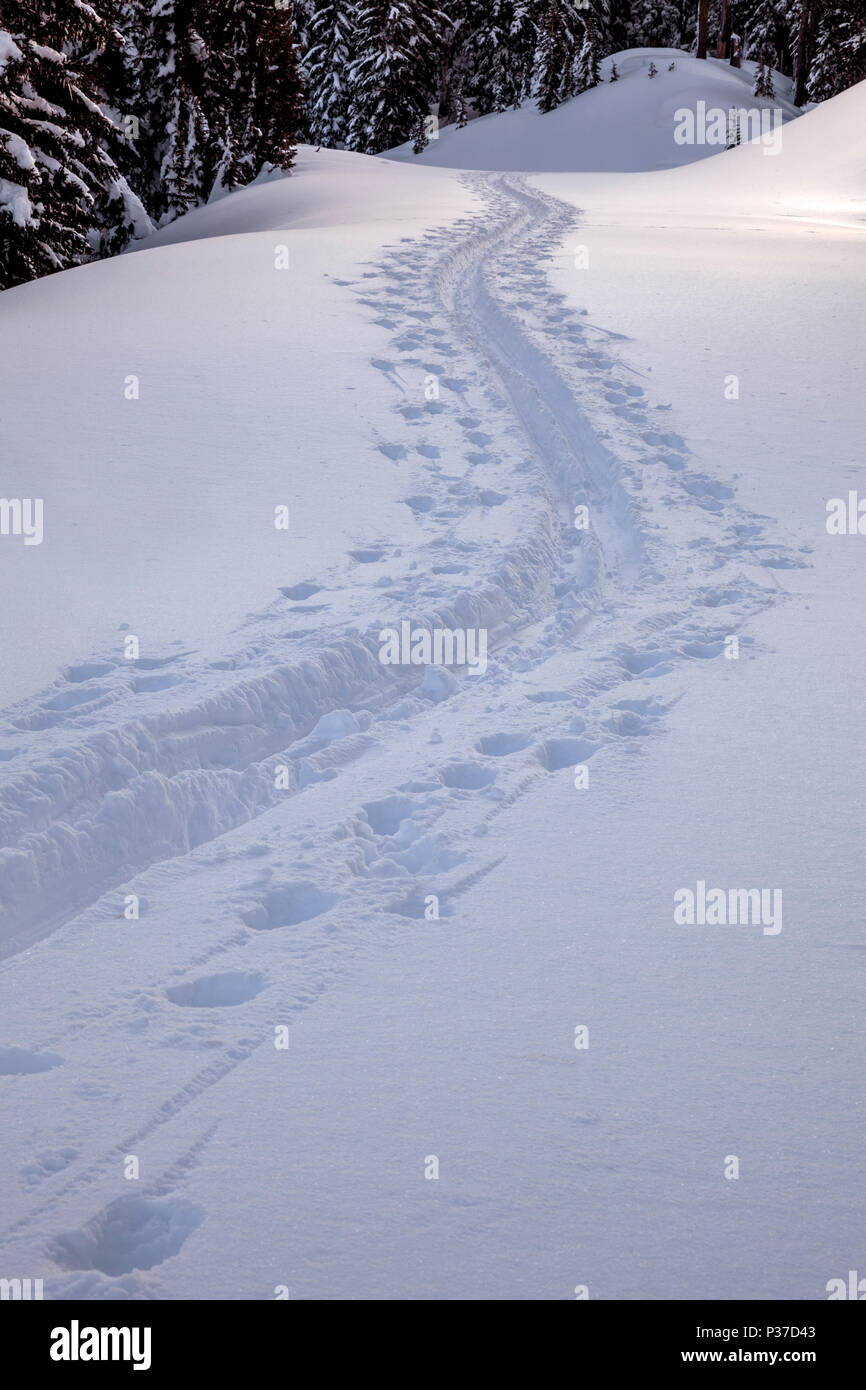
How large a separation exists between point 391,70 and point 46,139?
2625 cm

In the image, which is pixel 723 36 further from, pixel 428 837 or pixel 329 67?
pixel 428 837

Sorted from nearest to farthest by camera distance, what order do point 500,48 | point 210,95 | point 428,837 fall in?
point 428,837, point 210,95, point 500,48

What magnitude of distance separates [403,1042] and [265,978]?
0.49 meters

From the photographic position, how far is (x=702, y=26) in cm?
3953

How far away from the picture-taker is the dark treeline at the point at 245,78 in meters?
14.8

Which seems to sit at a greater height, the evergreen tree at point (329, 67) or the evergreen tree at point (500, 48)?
the evergreen tree at point (500, 48)

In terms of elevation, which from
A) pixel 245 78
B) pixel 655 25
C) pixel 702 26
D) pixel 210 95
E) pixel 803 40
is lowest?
pixel 210 95

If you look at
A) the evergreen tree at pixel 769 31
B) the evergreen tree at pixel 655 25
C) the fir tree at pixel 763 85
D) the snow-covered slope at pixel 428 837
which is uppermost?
the evergreen tree at pixel 655 25

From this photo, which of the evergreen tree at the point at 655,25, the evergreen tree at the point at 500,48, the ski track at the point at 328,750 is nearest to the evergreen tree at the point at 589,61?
the evergreen tree at the point at 500,48

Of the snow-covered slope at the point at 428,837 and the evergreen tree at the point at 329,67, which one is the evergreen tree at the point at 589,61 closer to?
the evergreen tree at the point at 329,67

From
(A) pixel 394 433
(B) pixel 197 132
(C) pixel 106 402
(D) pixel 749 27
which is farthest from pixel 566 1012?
(D) pixel 749 27

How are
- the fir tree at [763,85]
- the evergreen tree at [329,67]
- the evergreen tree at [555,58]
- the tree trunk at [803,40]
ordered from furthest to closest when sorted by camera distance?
the evergreen tree at [555,58], the fir tree at [763,85], the evergreen tree at [329,67], the tree trunk at [803,40]

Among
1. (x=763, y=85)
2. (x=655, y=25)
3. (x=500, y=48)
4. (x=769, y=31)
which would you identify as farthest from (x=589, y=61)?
(x=655, y=25)

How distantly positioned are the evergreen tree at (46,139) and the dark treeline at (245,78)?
27 mm
